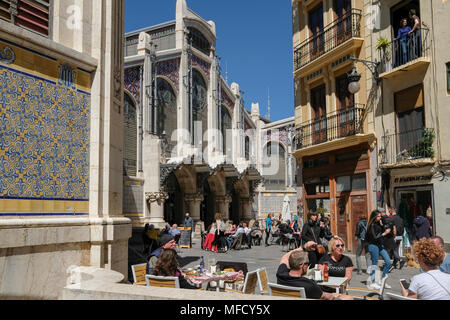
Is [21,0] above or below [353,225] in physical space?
above

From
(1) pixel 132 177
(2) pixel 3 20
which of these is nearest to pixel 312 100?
(1) pixel 132 177

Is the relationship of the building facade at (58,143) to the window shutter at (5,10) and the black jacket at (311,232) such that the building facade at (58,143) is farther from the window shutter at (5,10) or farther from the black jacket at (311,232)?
the black jacket at (311,232)

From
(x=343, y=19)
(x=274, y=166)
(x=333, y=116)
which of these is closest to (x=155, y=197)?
(x=333, y=116)

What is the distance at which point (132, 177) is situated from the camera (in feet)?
76.3

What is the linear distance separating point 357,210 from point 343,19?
6954 millimetres

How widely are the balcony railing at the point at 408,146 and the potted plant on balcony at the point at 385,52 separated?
2278 millimetres

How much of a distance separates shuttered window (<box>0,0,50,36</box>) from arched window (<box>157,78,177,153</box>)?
18005 mm

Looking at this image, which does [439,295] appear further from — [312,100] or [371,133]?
[312,100]

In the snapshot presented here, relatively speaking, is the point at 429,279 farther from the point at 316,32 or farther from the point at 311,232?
the point at 316,32

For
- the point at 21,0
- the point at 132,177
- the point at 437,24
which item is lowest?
the point at 132,177

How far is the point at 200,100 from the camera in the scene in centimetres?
2967

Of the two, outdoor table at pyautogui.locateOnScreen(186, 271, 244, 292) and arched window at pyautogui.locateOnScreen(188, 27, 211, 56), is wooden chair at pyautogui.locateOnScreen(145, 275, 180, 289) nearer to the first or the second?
outdoor table at pyautogui.locateOnScreen(186, 271, 244, 292)

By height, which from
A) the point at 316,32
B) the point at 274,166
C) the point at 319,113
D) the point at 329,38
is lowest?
the point at 274,166

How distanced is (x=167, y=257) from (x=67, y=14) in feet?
15.5
